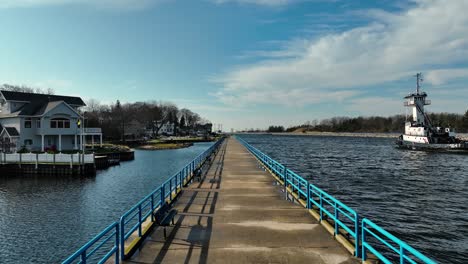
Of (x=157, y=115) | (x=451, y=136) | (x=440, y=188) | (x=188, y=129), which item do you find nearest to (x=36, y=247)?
(x=440, y=188)

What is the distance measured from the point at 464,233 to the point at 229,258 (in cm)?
1404

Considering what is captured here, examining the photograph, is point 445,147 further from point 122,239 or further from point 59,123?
point 122,239

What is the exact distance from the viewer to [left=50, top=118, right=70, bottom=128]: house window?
156ft

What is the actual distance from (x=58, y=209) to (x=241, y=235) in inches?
642

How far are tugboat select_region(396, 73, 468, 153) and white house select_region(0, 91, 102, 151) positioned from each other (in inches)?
2709

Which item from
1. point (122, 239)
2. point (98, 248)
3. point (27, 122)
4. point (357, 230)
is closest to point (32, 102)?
point (27, 122)

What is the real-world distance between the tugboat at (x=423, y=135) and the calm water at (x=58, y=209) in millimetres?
61850

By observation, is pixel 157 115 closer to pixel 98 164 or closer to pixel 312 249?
pixel 98 164

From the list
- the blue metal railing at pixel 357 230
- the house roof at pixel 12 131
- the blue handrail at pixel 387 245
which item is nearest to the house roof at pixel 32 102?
the house roof at pixel 12 131

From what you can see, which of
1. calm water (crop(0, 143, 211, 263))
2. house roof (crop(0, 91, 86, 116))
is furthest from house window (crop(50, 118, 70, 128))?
calm water (crop(0, 143, 211, 263))

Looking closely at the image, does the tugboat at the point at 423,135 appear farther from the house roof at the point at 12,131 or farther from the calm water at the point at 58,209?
the house roof at the point at 12,131

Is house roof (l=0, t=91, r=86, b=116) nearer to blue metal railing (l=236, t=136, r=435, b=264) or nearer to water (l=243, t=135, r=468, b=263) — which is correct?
water (l=243, t=135, r=468, b=263)

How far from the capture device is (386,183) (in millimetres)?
30516

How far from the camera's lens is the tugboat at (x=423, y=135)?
70250 mm
